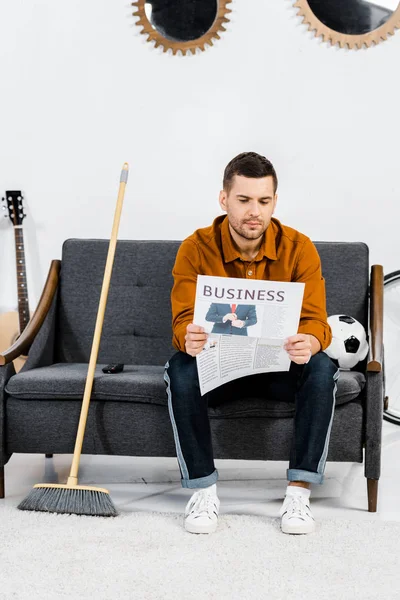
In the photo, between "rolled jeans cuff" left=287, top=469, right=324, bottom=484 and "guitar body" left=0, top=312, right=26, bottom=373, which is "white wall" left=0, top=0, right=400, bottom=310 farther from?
"rolled jeans cuff" left=287, top=469, right=324, bottom=484

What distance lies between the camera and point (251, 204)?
222 centimetres

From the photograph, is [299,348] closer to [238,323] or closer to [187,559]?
[238,323]

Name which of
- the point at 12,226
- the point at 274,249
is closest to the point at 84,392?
the point at 274,249

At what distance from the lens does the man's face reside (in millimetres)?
2215

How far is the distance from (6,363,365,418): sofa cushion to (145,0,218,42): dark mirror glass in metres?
1.60

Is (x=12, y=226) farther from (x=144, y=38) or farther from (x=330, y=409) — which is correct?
(x=330, y=409)

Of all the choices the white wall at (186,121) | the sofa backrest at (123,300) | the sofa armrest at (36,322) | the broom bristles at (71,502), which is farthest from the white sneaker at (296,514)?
the white wall at (186,121)

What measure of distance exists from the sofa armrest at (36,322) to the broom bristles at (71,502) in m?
0.43

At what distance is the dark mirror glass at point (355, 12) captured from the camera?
10.6ft

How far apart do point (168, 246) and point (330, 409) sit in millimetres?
968

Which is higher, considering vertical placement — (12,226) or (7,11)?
(7,11)

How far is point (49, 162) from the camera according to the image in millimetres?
3383

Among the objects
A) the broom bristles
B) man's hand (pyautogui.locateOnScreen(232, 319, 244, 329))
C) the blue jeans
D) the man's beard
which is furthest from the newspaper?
the broom bristles

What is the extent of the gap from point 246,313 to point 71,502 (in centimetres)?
73
